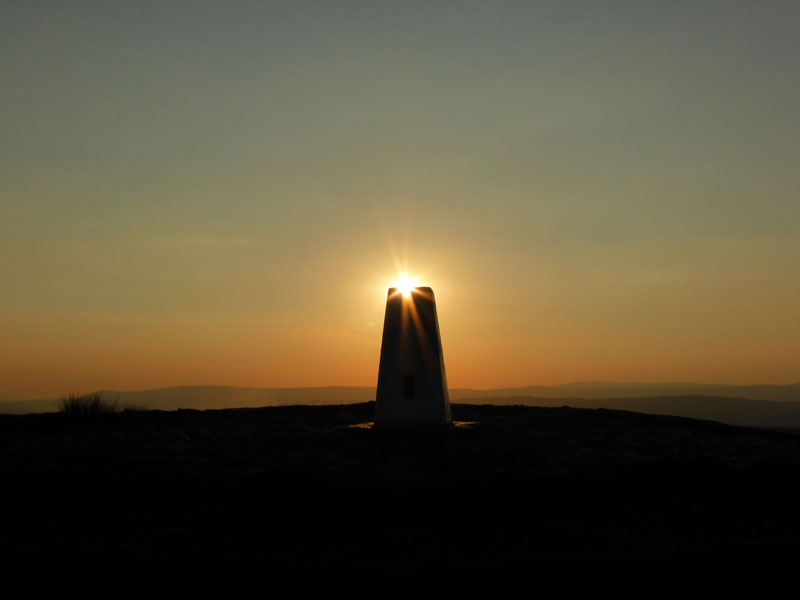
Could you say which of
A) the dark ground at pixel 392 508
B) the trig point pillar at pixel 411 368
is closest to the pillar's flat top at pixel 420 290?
the trig point pillar at pixel 411 368

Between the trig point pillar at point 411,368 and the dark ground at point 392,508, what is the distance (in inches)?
28.1

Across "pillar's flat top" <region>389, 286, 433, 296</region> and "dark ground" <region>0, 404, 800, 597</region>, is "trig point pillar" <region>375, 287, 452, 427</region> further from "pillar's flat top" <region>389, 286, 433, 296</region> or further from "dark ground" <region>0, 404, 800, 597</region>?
"dark ground" <region>0, 404, 800, 597</region>

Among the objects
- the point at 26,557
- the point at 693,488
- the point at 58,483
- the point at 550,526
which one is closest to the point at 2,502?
the point at 58,483

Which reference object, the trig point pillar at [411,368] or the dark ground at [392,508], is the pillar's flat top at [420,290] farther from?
the dark ground at [392,508]

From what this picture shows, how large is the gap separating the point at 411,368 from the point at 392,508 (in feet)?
18.3

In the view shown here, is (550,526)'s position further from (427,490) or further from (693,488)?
(693,488)

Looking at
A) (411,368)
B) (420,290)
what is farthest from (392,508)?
(420,290)

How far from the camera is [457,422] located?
1727 centimetres

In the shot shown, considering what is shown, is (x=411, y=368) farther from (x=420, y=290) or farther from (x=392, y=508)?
(x=392, y=508)

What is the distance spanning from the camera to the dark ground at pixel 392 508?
303 inches

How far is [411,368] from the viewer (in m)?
16.2

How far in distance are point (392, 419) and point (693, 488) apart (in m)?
6.22

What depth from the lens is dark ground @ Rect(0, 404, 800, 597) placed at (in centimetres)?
769

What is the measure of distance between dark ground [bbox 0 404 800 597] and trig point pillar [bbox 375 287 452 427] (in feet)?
2.34
